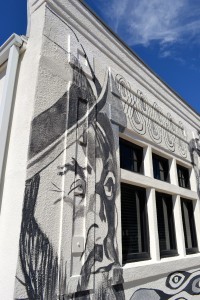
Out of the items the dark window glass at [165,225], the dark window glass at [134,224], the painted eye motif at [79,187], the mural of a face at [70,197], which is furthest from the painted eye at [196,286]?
the painted eye motif at [79,187]

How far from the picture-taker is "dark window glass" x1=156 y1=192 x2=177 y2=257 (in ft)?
14.2

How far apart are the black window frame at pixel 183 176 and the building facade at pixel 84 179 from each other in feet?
2.44

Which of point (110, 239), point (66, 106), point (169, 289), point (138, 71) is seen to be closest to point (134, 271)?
point (110, 239)

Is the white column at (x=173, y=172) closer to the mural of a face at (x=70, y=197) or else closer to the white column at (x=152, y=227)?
the white column at (x=152, y=227)

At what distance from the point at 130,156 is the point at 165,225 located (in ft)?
5.05

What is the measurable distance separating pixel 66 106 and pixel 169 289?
10.8 feet

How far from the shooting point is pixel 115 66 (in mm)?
4262

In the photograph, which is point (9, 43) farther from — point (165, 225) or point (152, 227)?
point (165, 225)

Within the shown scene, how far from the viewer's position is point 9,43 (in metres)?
2.95

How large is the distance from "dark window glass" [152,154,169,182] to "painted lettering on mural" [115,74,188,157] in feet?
1.05

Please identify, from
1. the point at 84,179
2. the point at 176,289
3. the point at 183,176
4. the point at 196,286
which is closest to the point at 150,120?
the point at 183,176

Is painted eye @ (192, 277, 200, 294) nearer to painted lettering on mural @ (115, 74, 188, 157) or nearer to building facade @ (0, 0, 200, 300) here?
building facade @ (0, 0, 200, 300)

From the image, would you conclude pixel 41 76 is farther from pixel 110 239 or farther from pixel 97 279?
pixel 97 279

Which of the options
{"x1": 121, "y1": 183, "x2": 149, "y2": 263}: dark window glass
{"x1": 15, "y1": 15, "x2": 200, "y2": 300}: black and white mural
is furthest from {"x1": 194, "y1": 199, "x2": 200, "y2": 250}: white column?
{"x1": 121, "y1": 183, "x2": 149, "y2": 263}: dark window glass
